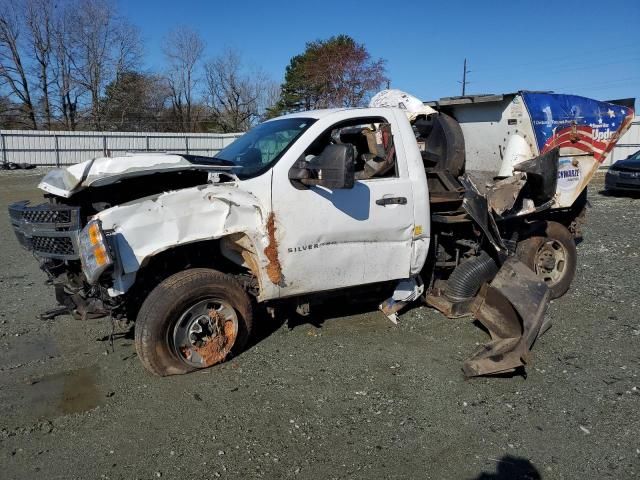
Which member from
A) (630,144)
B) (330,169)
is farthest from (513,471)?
(630,144)

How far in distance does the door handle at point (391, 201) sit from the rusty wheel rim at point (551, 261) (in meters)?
2.32

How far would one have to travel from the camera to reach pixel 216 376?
4.12 metres

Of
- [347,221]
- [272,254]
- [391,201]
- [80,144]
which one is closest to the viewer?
[272,254]

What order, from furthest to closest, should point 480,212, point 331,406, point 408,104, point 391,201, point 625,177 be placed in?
point 625,177 < point 408,104 < point 480,212 < point 391,201 < point 331,406

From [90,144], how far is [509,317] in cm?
2712

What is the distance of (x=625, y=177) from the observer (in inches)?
620

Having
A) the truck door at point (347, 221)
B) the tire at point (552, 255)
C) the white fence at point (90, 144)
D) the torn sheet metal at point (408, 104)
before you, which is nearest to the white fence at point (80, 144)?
the white fence at point (90, 144)

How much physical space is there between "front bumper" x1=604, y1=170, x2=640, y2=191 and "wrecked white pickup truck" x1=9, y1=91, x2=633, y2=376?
37.9ft

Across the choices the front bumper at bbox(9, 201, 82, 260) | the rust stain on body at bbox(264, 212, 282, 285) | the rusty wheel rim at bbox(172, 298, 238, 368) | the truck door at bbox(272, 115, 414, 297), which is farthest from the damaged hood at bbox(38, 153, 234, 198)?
the rusty wheel rim at bbox(172, 298, 238, 368)

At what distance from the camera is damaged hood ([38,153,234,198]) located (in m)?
3.81

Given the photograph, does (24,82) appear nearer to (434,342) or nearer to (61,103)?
(61,103)

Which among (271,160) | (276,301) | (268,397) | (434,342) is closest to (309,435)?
(268,397)

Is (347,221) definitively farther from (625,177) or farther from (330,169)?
(625,177)

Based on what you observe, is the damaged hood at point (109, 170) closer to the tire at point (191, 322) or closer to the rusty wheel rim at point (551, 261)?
the tire at point (191, 322)
